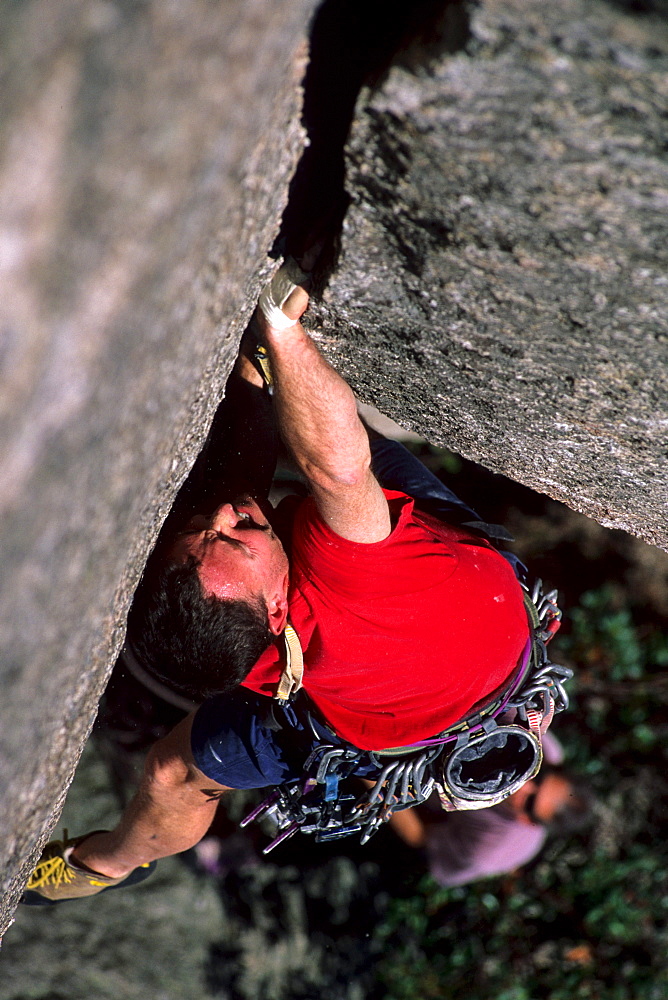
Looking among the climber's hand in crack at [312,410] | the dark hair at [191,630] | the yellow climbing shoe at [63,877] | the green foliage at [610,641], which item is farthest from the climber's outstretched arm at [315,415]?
the green foliage at [610,641]

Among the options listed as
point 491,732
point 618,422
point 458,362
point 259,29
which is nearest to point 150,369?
point 259,29

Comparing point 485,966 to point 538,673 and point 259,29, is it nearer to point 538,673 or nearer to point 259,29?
point 538,673

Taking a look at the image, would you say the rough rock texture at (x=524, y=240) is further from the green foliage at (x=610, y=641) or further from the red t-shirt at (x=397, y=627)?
the green foliage at (x=610, y=641)

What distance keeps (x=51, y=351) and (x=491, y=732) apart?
1493 mm

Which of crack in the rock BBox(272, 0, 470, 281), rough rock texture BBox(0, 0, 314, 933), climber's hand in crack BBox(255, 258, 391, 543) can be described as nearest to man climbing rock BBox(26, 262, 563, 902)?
climber's hand in crack BBox(255, 258, 391, 543)

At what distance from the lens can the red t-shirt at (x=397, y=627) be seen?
158 centimetres

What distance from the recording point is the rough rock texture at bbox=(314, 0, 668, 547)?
75 centimetres

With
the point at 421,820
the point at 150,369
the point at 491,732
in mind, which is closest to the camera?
the point at 150,369

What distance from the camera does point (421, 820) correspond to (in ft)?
11.4

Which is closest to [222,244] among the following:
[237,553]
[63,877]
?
[237,553]

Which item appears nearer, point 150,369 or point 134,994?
point 150,369

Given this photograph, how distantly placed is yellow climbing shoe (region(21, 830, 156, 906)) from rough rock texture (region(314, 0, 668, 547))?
202cm

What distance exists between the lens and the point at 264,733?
190cm

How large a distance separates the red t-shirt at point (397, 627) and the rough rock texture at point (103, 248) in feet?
2.23
